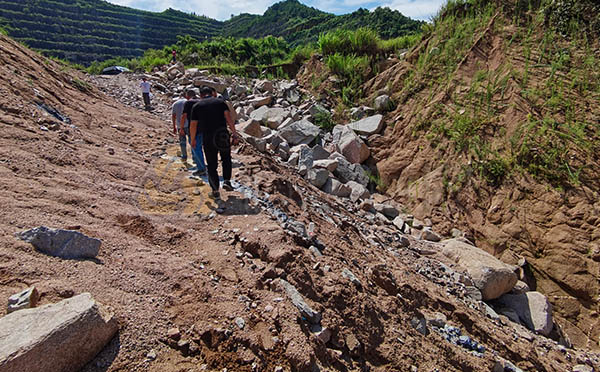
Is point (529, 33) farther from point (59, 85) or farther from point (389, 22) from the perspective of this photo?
point (389, 22)

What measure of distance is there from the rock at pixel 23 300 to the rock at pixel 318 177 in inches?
177

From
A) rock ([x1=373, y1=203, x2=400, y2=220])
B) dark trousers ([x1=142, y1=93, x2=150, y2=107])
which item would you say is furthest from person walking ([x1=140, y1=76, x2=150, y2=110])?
rock ([x1=373, y1=203, x2=400, y2=220])

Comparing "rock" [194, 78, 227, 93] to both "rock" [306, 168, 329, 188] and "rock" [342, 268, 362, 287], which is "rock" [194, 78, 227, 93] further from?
"rock" [342, 268, 362, 287]

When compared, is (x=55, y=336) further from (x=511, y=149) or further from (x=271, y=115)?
(x=271, y=115)

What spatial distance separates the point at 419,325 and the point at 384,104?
232 inches

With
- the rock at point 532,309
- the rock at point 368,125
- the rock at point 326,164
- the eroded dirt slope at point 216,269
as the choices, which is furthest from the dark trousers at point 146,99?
the rock at point 532,309

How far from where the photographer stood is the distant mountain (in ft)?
83.5

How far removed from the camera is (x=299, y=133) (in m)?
7.11

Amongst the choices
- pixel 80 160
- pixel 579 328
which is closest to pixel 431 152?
pixel 579 328

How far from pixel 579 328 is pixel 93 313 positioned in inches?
208

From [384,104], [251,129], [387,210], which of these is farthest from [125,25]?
[387,210]

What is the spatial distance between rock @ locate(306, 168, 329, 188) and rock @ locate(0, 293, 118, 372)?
441cm

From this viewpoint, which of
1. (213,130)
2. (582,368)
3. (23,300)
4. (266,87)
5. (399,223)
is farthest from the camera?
(266,87)

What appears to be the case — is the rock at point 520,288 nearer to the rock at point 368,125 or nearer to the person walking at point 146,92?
the rock at point 368,125
